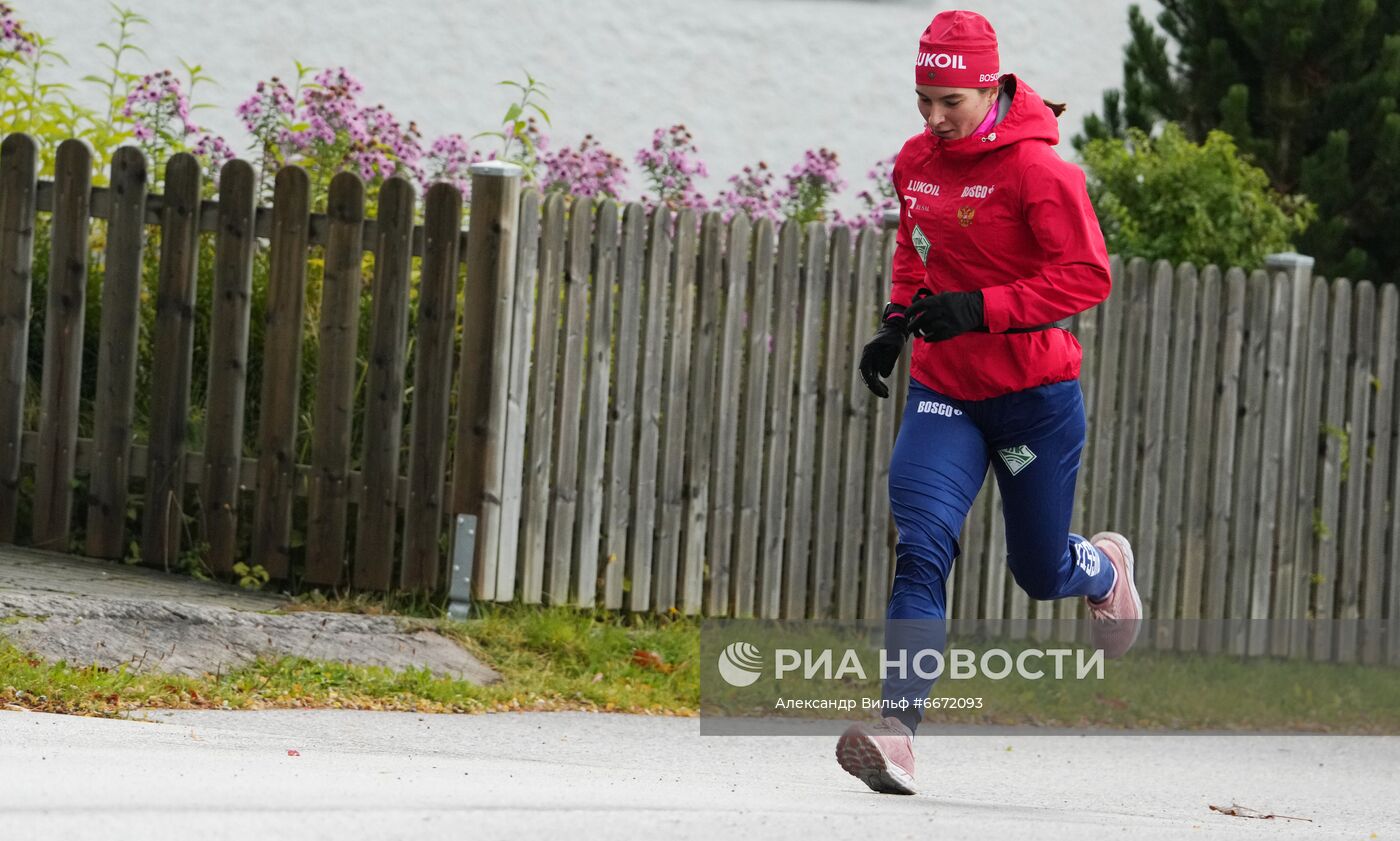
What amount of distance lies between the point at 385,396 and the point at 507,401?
46 cm

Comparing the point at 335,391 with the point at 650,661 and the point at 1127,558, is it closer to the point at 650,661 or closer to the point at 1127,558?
the point at 650,661

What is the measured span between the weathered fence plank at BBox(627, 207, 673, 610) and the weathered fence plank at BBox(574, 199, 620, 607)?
142 mm

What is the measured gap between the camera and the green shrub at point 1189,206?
872 cm

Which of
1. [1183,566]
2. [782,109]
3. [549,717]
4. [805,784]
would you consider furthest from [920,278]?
[782,109]

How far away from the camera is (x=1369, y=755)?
6738 mm

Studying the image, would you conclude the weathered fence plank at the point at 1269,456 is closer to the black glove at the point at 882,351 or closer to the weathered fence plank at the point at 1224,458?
the weathered fence plank at the point at 1224,458

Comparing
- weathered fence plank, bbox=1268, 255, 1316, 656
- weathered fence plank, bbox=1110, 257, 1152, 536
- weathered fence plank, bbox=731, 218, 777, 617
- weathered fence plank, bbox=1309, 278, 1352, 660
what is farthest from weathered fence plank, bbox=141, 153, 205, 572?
weathered fence plank, bbox=1309, 278, 1352, 660

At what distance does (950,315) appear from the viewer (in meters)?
4.44

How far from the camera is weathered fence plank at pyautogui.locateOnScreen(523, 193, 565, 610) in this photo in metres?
6.91

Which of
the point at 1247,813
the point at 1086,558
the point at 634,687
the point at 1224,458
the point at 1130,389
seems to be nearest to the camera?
the point at 1247,813

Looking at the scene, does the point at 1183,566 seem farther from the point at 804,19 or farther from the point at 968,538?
the point at 804,19

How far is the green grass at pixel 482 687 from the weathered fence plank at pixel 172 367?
48.0 inches

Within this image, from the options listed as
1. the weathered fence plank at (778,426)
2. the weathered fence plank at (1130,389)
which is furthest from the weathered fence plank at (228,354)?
the weathered fence plank at (1130,389)

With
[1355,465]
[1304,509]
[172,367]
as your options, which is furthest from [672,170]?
[1355,465]
